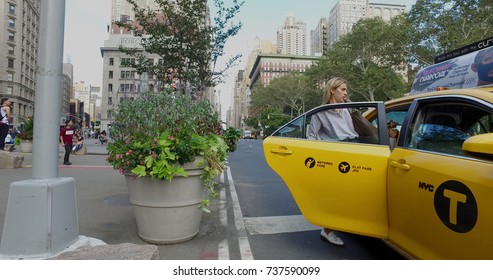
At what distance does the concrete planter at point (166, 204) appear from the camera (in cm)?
330

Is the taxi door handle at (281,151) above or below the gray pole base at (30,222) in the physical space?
above

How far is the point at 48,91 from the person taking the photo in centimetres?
283

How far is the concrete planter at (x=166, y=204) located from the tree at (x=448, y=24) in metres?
22.7

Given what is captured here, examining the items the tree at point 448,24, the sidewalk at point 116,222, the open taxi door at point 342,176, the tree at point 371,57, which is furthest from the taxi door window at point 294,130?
the tree at point 371,57

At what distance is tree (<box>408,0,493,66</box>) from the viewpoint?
20578mm

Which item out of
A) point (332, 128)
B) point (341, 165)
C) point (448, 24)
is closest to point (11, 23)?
point (448, 24)

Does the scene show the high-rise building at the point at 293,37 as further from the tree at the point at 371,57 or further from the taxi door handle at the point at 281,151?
the taxi door handle at the point at 281,151

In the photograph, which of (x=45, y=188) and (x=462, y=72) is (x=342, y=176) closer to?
(x=45, y=188)

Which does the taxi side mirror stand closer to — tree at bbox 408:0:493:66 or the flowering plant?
the flowering plant

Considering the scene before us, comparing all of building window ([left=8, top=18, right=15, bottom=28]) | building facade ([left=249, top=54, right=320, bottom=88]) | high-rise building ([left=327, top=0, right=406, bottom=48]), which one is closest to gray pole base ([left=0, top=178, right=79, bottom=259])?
high-rise building ([left=327, top=0, right=406, bottom=48])

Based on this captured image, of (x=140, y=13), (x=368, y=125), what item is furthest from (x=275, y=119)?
(x=368, y=125)

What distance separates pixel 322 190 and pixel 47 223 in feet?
7.91

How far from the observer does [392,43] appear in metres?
28.5
